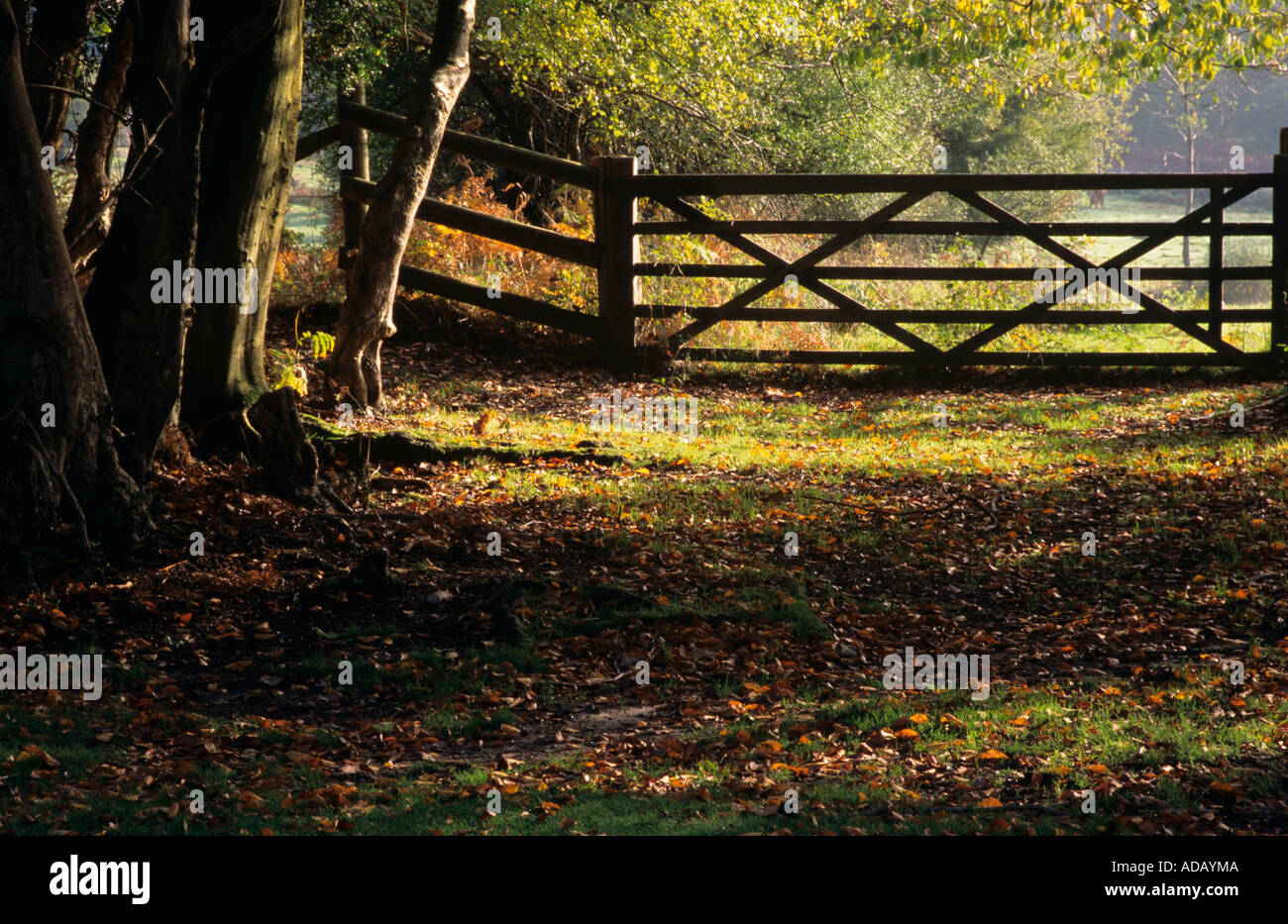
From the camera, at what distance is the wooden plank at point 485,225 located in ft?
44.2

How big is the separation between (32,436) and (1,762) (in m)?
2.42

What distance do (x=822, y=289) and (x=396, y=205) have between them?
5187 mm

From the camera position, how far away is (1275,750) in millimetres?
4980

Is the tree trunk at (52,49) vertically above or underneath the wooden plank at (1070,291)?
above

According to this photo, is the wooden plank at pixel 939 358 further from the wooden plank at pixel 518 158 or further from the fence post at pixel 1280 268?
the wooden plank at pixel 518 158

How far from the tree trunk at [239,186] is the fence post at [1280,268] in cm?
1031

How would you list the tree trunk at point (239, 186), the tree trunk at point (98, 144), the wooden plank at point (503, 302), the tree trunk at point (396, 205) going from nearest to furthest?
the tree trunk at point (239, 186), the tree trunk at point (98, 144), the tree trunk at point (396, 205), the wooden plank at point (503, 302)

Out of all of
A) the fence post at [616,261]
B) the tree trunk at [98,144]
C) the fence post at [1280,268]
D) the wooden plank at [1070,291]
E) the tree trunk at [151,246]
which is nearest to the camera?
the tree trunk at [151,246]

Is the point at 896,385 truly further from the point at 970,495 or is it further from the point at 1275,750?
the point at 1275,750

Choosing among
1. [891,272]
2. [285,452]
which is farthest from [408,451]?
[891,272]

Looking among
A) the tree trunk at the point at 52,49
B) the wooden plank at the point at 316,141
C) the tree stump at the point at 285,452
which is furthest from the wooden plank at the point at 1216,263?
the tree trunk at the point at 52,49

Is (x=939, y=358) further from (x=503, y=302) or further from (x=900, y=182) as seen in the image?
(x=503, y=302)

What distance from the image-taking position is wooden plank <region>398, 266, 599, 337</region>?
13820 mm

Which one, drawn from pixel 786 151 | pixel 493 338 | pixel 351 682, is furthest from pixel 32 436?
pixel 786 151
